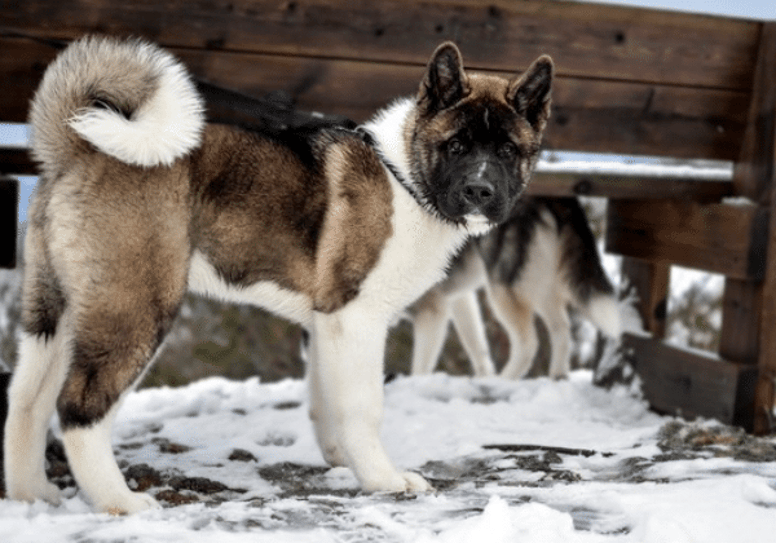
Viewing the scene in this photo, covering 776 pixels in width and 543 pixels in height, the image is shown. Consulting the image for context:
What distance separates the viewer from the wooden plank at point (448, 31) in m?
3.78

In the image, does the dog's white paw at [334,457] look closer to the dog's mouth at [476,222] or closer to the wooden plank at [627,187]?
the dog's mouth at [476,222]

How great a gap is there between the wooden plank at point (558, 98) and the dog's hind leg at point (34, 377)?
1.33 metres

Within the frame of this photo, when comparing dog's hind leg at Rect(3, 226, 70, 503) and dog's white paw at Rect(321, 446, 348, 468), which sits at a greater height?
dog's hind leg at Rect(3, 226, 70, 503)

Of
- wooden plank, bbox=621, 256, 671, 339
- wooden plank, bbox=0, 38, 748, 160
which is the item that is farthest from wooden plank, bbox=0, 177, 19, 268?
wooden plank, bbox=621, 256, 671, 339

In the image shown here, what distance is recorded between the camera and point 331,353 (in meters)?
2.77

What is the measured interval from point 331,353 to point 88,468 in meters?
0.78

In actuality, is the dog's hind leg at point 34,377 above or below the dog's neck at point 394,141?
below

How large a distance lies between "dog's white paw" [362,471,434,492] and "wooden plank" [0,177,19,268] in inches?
75.6

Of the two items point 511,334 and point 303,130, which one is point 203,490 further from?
point 511,334

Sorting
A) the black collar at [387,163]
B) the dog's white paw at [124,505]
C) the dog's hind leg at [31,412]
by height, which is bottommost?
the dog's white paw at [124,505]

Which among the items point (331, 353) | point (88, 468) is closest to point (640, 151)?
point (331, 353)

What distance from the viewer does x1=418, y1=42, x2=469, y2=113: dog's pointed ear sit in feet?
9.04

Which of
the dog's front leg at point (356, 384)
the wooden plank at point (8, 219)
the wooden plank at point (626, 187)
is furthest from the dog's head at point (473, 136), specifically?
the wooden plank at point (8, 219)

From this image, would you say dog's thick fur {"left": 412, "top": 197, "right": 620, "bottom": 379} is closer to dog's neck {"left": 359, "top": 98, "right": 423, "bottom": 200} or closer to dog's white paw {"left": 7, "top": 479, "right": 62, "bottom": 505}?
dog's neck {"left": 359, "top": 98, "right": 423, "bottom": 200}
